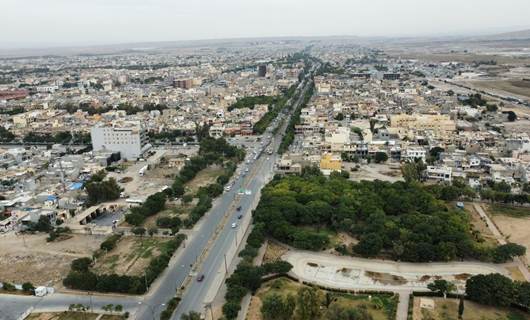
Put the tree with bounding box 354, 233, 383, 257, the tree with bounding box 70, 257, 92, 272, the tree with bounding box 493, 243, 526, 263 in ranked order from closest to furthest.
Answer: the tree with bounding box 70, 257, 92, 272, the tree with bounding box 493, 243, 526, 263, the tree with bounding box 354, 233, 383, 257

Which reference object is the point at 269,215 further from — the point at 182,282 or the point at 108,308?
the point at 108,308

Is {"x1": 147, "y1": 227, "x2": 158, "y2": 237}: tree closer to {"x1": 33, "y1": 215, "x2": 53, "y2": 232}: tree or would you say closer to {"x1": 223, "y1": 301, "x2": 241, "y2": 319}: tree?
Result: {"x1": 33, "y1": 215, "x2": 53, "y2": 232}: tree

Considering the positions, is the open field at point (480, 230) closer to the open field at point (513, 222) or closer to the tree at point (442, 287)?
the open field at point (513, 222)

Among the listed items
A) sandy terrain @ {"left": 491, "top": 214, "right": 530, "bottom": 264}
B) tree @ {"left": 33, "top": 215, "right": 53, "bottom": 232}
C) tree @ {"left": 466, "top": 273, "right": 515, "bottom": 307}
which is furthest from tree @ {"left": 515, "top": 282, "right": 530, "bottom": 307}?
tree @ {"left": 33, "top": 215, "right": 53, "bottom": 232}

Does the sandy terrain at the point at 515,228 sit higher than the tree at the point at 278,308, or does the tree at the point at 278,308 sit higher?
the tree at the point at 278,308

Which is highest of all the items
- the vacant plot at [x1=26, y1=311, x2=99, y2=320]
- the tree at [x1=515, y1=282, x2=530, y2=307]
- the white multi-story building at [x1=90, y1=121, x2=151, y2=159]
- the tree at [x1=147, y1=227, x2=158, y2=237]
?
the white multi-story building at [x1=90, y1=121, x2=151, y2=159]

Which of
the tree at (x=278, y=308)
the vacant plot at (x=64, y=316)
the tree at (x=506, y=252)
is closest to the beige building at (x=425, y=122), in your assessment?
the tree at (x=506, y=252)

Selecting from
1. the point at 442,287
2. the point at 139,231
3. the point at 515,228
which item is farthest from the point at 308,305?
the point at 515,228
